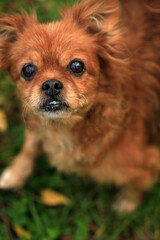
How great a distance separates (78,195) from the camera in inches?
132

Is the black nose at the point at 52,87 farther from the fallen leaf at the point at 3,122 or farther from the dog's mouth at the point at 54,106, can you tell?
the fallen leaf at the point at 3,122

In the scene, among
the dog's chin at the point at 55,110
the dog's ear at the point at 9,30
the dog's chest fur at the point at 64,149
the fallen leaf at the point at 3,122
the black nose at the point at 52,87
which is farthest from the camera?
the fallen leaf at the point at 3,122

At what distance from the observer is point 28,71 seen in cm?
218

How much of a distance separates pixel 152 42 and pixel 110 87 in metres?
0.62

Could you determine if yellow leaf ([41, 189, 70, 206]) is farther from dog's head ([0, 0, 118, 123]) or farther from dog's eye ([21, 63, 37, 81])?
dog's eye ([21, 63, 37, 81])

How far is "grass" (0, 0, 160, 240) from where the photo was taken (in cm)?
308

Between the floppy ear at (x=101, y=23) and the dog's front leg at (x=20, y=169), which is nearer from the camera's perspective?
the floppy ear at (x=101, y=23)

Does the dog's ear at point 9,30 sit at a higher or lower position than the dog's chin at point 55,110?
higher

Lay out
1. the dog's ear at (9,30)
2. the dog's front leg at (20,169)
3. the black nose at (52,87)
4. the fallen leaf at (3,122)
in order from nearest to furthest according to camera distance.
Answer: the black nose at (52,87) < the dog's ear at (9,30) < the dog's front leg at (20,169) < the fallen leaf at (3,122)

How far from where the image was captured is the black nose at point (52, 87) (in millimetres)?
2031

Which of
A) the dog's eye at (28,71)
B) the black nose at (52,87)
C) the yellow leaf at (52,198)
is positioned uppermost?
the dog's eye at (28,71)

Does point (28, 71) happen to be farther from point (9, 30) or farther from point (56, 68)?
point (9, 30)

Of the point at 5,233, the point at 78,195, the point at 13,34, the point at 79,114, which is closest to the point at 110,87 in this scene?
the point at 79,114

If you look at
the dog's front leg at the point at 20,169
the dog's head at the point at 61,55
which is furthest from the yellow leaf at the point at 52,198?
the dog's head at the point at 61,55
